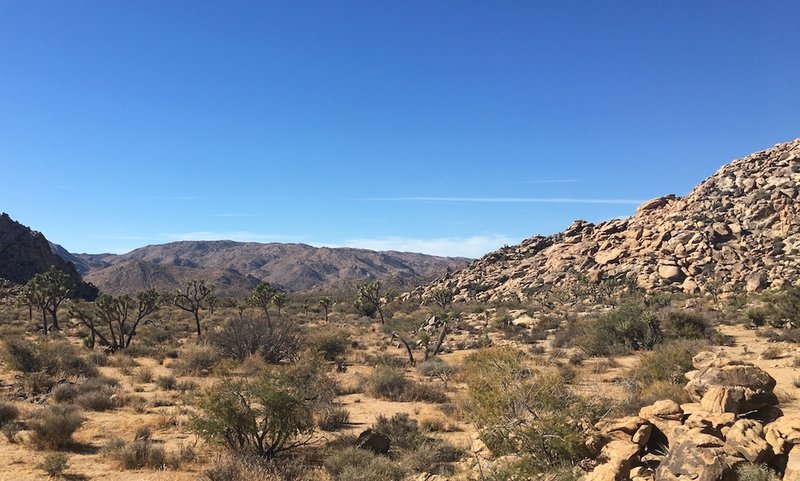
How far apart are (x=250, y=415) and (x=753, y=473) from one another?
7.92m

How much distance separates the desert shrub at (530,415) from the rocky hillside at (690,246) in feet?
120

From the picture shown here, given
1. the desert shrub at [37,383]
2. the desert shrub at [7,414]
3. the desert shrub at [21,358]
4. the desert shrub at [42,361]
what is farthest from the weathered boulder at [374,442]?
the desert shrub at [21,358]

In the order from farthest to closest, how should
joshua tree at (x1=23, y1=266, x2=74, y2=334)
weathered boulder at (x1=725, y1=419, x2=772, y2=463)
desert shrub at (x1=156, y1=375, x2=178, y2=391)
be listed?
joshua tree at (x1=23, y1=266, x2=74, y2=334), desert shrub at (x1=156, y1=375, x2=178, y2=391), weathered boulder at (x1=725, y1=419, x2=772, y2=463)

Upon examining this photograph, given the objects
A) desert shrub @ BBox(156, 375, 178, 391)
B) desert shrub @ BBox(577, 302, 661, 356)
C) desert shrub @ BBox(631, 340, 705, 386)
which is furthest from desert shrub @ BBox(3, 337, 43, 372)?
desert shrub @ BBox(577, 302, 661, 356)

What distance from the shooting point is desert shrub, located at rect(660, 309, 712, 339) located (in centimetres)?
2322

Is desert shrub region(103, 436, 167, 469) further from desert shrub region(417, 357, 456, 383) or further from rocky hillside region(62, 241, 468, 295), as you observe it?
rocky hillside region(62, 241, 468, 295)

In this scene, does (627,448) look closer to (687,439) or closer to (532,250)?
(687,439)

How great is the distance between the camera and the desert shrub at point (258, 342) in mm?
22047

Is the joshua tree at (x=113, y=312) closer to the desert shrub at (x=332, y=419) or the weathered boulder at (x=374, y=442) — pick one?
the desert shrub at (x=332, y=419)

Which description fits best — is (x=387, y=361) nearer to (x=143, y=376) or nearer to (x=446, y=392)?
(x=446, y=392)

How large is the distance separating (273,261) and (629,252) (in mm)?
150132

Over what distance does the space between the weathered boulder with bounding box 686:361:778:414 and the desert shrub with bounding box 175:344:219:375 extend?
17.3 m

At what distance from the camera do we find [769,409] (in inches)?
313

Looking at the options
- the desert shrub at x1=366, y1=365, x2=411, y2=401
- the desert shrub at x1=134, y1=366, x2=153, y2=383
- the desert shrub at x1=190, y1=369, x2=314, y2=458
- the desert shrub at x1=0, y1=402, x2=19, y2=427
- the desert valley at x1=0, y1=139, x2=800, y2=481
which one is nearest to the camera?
the desert valley at x1=0, y1=139, x2=800, y2=481
